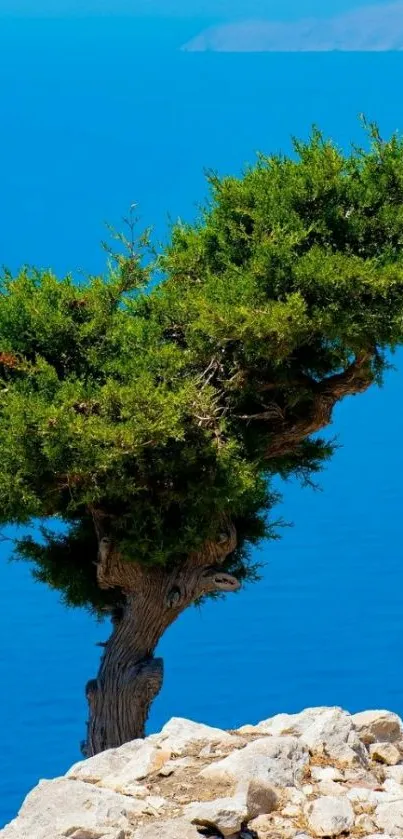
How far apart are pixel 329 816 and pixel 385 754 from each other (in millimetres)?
1139

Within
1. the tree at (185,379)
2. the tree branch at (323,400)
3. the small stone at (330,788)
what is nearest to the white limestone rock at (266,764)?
the small stone at (330,788)

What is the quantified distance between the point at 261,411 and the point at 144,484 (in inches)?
51.8

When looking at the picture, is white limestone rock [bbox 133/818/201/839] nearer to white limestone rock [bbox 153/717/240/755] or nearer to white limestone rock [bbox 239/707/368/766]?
white limestone rock [bbox 153/717/240/755]

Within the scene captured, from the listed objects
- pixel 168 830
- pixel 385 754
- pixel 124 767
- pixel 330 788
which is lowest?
pixel 168 830

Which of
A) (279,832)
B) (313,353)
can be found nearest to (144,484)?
(313,353)

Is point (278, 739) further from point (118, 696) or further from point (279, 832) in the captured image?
point (118, 696)

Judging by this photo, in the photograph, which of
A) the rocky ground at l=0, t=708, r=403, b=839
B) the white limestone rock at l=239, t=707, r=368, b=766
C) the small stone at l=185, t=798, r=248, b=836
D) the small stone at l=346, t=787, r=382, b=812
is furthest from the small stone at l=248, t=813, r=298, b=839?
the white limestone rock at l=239, t=707, r=368, b=766

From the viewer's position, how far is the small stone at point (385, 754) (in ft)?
29.7

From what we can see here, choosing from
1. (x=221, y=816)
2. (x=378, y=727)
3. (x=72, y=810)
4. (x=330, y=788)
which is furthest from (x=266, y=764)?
(x=378, y=727)

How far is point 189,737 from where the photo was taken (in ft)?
30.1

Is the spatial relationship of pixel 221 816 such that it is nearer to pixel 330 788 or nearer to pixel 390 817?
pixel 330 788

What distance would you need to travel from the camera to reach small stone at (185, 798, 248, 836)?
7.78 m

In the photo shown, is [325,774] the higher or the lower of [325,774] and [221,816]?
the higher

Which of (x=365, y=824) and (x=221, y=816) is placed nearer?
(x=221, y=816)
